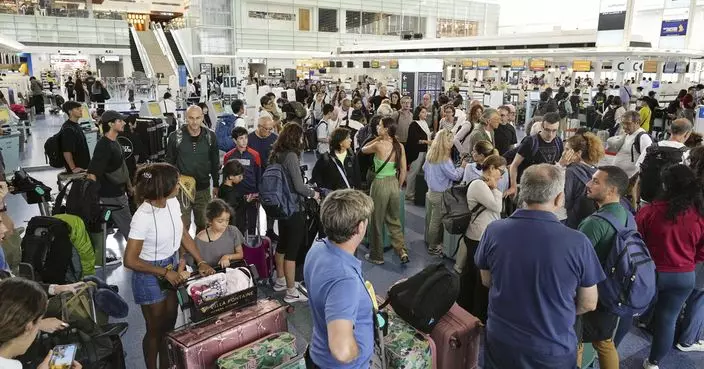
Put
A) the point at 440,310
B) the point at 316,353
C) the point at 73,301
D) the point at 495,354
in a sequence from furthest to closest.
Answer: the point at 73,301 → the point at 440,310 → the point at 495,354 → the point at 316,353

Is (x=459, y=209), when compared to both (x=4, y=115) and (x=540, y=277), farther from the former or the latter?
(x=4, y=115)

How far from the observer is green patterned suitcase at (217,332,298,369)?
2.60 m

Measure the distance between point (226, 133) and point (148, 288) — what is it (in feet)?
15.9

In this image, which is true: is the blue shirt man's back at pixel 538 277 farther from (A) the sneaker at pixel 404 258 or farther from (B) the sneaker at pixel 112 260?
(B) the sneaker at pixel 112 260

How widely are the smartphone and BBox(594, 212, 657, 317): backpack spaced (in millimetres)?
2629

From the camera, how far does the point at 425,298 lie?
2668 millimetres

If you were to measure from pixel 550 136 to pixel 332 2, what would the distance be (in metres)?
36.4

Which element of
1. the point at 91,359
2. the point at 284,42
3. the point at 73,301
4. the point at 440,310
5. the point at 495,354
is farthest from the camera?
the point at 284,42

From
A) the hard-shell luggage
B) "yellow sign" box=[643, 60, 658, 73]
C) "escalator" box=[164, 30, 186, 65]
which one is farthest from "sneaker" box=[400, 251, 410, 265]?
"escalator" box=[164, 30, 186, 65]

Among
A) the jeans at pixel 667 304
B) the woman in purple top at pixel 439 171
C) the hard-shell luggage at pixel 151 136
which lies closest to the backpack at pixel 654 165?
the jeans at pixel 667 304

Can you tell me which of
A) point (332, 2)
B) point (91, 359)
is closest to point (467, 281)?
point (91, 359)

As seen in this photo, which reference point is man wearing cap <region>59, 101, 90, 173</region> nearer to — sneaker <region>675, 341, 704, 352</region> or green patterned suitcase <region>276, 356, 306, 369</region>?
green patterned suitcase <region>276, 356, 306, 369</region>

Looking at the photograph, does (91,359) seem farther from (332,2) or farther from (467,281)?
(332,2)

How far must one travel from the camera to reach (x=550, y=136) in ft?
16.4
